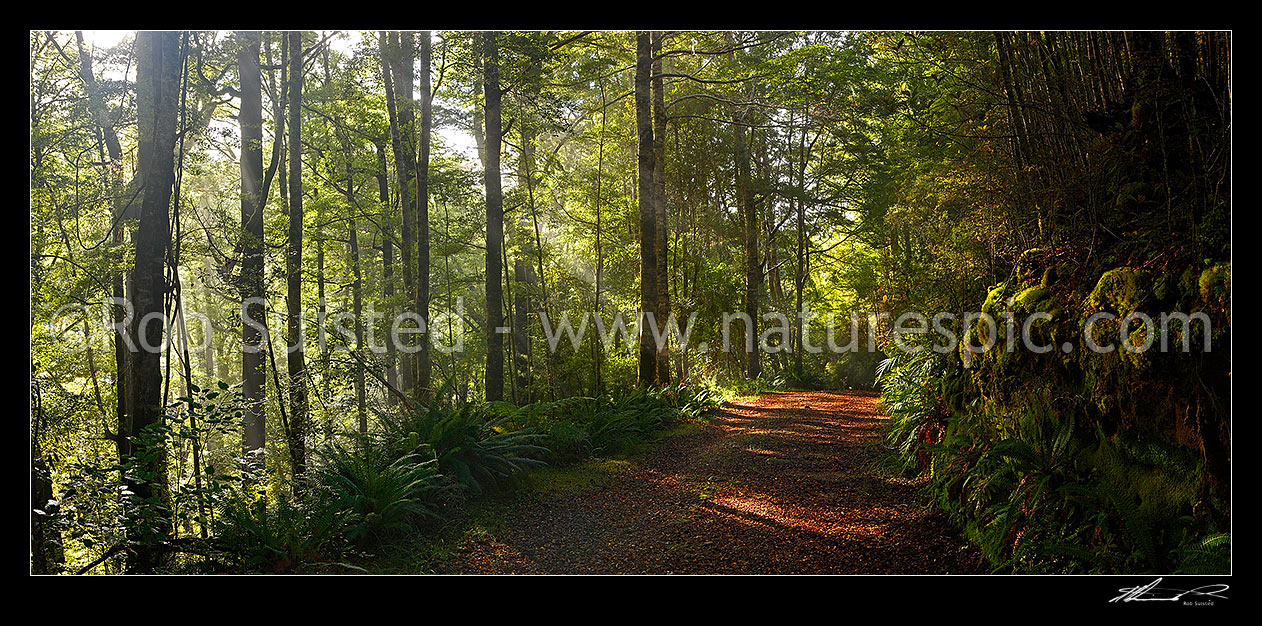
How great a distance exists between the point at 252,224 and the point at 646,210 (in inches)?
244

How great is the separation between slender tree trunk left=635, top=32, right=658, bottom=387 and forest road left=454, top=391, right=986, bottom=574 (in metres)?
3.78

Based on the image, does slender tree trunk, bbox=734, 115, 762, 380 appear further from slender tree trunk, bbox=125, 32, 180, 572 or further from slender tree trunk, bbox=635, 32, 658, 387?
slender tree trunk, bbox=125, 32, 180, 572

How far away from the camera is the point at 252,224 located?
9.16m

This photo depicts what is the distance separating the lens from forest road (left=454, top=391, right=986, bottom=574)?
439 centimetres

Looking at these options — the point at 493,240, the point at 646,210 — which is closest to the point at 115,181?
the point at 493,240

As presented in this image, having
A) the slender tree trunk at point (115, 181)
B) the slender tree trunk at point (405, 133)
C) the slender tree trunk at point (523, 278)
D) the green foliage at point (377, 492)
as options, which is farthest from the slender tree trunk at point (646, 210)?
the slender tree trunk at point (115, 181)

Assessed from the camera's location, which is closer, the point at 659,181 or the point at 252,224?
the point at 252,224

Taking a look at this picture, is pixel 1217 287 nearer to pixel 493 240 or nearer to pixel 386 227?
pixel 493 240

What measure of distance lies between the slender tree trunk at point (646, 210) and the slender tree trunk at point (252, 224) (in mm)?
5984

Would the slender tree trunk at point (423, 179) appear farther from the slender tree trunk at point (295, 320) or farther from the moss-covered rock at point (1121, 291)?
the moss-covered rock at point (1121, 291)

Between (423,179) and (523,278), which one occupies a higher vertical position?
(423,179)

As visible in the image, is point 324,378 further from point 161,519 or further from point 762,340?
point 762,340

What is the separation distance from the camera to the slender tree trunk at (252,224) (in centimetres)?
826
